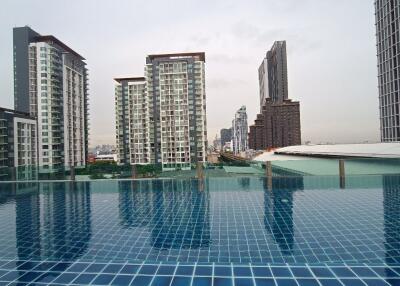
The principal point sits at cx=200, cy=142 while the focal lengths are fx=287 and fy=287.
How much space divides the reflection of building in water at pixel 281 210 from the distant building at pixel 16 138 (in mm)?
46966

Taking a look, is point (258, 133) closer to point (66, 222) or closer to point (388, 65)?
point (388, 65)

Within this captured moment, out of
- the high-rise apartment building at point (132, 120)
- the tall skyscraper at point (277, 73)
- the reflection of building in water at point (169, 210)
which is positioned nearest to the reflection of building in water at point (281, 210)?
the reflection of building in water at point (169, 210)

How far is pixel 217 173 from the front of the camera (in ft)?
38.8

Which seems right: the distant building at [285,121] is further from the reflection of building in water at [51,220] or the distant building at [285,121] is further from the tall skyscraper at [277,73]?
the reflection of building in water at [51,220]

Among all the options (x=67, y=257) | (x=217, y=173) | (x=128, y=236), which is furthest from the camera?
(x=217, y=173)

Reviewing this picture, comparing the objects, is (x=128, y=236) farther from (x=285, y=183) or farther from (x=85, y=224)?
(x=285, y=183)

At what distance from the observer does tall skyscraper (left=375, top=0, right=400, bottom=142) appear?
46.1 m

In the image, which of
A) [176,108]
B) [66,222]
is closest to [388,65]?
[176,108]

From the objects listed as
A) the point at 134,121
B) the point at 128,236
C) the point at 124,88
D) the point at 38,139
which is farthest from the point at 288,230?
the point at 124,88

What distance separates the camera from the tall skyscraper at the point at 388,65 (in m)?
46.1

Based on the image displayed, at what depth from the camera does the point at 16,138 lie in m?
48.4

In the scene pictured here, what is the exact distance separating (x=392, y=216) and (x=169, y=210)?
18.3ft

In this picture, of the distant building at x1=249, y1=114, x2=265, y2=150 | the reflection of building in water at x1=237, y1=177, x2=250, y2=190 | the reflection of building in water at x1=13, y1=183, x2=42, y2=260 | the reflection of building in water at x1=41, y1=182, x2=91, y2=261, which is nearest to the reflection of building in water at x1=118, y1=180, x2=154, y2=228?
the reflection of building in water at x1=41, y1=182, x2=91, y2=261

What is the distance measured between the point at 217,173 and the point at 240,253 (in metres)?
6.94
